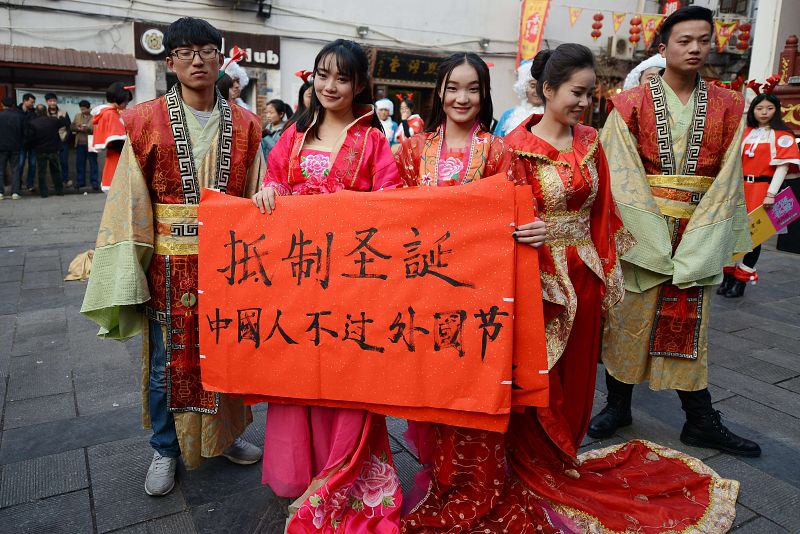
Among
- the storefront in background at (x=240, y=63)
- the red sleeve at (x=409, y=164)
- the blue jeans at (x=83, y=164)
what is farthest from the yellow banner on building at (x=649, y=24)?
the red sleeve at (x=409, y=164)

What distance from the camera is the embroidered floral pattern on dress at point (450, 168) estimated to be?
201cm

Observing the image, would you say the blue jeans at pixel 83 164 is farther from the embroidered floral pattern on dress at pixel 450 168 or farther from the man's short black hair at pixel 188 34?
the embroidered floral pattern on dress at pixel 450 168

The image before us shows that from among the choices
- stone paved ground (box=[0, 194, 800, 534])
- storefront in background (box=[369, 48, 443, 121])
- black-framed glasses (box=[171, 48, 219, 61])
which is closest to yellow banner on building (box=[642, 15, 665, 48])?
storefront in background (box=[369, 48, 443, 121])

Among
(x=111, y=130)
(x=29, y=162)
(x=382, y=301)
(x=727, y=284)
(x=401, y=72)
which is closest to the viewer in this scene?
(x=382, y=301)

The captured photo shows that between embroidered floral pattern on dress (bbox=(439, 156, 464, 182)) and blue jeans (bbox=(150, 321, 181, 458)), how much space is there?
1250 millimetres

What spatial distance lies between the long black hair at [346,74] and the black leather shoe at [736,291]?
4.65 m

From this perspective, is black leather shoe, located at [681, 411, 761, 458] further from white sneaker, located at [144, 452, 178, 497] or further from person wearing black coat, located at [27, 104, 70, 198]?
person wearing black coat, located at [27, 104, 70, 198]

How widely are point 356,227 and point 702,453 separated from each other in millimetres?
1986

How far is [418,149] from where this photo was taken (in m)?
2.09

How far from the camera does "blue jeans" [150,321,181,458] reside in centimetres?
231

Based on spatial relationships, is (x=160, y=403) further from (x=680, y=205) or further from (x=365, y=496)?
(x=680, y=205)

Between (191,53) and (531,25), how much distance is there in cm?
1358

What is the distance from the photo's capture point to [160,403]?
233 centimetres

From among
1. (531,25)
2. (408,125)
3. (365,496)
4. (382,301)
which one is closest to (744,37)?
(531,25)
